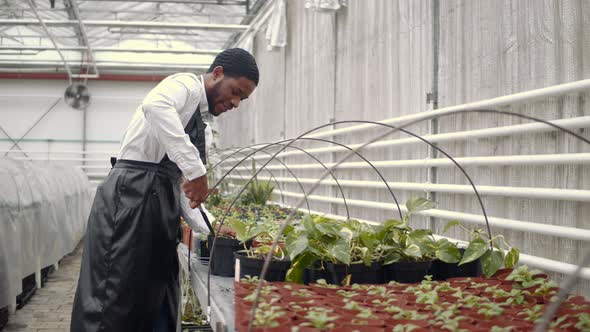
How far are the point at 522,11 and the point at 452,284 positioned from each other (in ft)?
3.91

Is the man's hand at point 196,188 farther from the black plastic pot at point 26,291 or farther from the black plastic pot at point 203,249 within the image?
the black plastic pot at point 26,291

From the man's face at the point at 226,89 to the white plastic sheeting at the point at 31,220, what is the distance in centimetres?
243

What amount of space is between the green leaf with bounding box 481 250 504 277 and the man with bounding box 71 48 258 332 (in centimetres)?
104

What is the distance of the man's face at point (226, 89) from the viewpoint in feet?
8.04

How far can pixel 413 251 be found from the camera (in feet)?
6.24

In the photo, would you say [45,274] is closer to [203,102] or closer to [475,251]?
[203,102]

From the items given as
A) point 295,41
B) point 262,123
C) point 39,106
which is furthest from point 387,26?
point 39,106

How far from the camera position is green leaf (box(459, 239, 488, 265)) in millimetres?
1910

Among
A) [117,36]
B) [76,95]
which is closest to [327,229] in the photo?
Result: [76,95]

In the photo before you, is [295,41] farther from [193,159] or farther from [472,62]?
[193,159]

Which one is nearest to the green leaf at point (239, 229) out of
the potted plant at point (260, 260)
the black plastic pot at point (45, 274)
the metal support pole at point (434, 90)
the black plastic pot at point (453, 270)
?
the potted plant at point (260, 260)

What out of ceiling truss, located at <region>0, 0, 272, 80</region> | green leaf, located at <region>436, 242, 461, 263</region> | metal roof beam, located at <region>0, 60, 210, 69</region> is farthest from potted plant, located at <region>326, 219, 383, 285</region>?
metal roof beam, located at <region>0, 60, 210, 69</region>

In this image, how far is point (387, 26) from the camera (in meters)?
3.81

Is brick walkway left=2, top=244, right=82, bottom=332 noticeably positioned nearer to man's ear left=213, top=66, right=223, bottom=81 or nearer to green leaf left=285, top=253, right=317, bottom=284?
man's ear left=213, top=66, right=223, bottom=81
